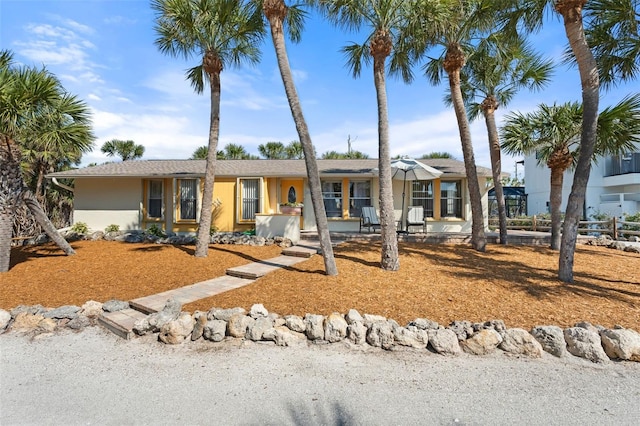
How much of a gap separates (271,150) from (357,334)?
2541 centimetres

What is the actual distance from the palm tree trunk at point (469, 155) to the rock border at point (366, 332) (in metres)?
5.70

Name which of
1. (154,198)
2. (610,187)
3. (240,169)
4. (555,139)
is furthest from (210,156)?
(610,187)

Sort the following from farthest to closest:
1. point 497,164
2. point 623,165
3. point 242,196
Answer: point 623,165 → point 242,196 → point 497,164

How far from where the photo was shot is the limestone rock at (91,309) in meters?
4.98

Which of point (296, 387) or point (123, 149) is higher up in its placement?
point (123, 149)

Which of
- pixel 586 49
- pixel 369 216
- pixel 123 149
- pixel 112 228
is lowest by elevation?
pixel 112 228

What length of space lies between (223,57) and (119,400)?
353 inches

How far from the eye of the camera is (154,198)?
14.0 m

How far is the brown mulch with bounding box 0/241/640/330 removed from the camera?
4828mm

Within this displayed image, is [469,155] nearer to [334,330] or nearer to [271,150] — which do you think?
[334,330]

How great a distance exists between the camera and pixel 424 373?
3.40 metres

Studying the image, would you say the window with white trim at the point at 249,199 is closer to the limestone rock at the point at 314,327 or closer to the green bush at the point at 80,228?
the green bush at the point at 80,228

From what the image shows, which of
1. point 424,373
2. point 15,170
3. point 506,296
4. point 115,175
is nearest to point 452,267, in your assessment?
point 506,296

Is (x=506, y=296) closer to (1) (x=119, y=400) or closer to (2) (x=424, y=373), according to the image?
(2) (x=424, y=373)
